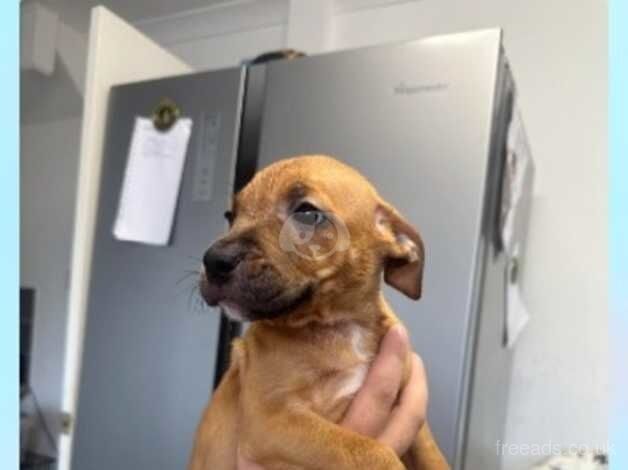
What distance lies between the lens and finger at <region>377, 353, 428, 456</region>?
503 mm

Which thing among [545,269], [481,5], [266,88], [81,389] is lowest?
[81,389]

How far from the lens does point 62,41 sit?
1.12m

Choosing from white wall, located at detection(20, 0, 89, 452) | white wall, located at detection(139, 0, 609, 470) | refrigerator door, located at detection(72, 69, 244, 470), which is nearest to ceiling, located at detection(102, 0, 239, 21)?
white wall, located at detection(20, 0, 89, 452)

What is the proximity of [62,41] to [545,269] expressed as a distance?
3.37 ft

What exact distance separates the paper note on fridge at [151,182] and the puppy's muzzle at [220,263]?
0.53 m

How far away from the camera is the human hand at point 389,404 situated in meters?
0.50

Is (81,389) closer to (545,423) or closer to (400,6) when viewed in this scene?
(545,423)

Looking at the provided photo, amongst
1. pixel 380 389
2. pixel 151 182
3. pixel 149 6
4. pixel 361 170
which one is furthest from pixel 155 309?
pixel 149 6

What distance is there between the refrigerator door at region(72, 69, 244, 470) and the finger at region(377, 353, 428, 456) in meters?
0.42

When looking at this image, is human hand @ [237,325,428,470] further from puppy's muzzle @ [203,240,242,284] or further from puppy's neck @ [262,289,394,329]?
puppy's muzzle @ [203,240,242,284]

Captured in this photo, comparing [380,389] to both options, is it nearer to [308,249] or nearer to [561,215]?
[308,249]

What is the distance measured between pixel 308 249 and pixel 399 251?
0.35ft

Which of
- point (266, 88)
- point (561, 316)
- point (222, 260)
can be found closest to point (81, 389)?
point (266, 88)

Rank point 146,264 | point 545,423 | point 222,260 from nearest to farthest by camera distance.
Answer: point 222,260, point 545,423, point 146,264
